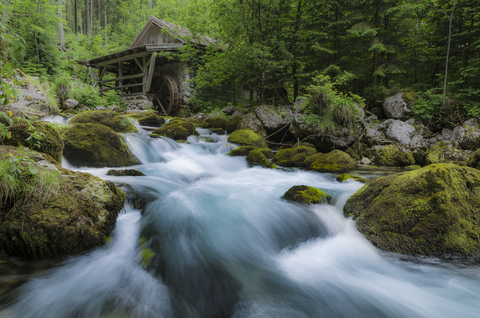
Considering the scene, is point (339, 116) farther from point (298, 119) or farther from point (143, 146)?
point (143, 146)

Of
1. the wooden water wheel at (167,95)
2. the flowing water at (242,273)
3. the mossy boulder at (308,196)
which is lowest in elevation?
the flowing water at (242,273)

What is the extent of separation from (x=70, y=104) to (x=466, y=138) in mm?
18023

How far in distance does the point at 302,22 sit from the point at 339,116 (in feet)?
19.1

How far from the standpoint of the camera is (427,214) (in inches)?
121

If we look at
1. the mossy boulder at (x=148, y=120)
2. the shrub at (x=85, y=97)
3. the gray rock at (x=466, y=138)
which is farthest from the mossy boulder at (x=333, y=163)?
the shrub at (x=85, y=97)

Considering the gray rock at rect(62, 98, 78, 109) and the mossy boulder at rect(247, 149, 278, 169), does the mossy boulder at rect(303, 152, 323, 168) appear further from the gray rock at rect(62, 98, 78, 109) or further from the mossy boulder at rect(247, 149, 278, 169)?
the gray rock at rect(62, 98, 78, 109)

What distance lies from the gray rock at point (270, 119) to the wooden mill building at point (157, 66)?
6463 millimetres

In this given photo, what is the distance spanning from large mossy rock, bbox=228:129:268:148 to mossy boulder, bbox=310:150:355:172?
265 centimetres

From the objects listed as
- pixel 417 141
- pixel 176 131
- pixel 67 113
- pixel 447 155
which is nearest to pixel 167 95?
pixel 67 113

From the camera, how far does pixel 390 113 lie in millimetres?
10648

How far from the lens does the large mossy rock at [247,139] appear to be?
980 cm

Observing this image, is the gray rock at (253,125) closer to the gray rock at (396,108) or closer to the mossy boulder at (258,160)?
the mossy boulder at (258,160)

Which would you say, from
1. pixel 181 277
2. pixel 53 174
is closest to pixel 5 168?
pixel 53 174

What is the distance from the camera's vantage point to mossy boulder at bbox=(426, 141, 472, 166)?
25.4 ft
